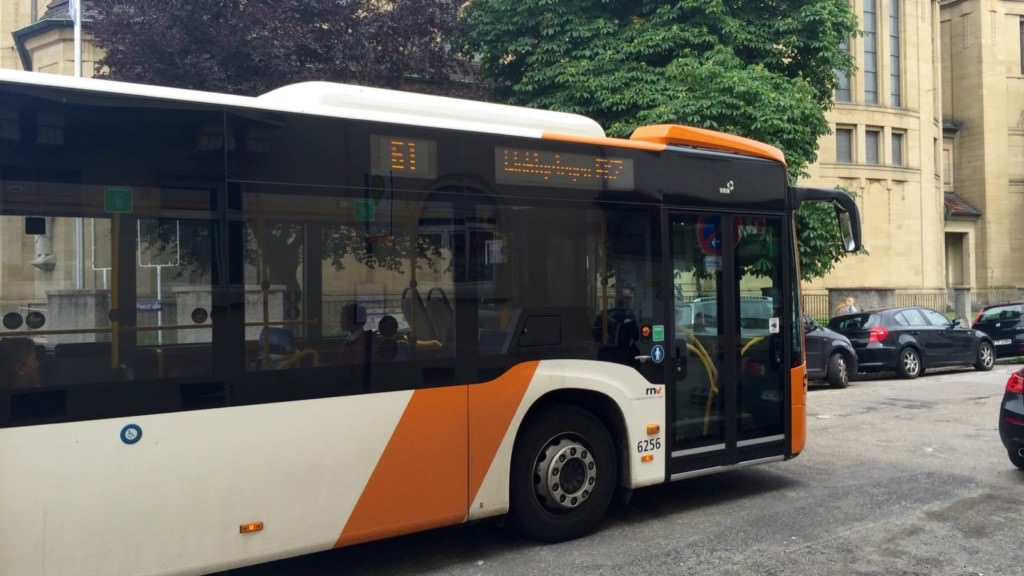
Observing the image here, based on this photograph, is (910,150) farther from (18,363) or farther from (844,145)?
(18,363)

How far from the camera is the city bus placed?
402 centimetres

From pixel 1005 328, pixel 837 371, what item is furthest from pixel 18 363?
pixel 1005 328

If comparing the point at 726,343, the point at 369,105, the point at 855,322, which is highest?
the point at 369,105

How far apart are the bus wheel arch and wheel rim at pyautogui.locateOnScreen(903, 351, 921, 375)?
13183 millimetres

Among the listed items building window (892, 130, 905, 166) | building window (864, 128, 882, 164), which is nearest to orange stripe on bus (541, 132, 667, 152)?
building window (864, 128, 882, 164)

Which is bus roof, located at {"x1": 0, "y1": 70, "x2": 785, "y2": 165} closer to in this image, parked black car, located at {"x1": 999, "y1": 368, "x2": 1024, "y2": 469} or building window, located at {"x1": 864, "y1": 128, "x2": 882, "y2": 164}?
parked black car, located at {"x1": 999, "y1": 368, "x2": 1024, "y2": 469}

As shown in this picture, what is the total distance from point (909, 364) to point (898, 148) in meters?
28.3

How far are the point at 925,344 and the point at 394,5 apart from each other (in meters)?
13.2

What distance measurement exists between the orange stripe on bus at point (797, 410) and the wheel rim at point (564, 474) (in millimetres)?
2194

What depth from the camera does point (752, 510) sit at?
6504 millimetres

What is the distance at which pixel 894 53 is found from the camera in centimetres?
4072

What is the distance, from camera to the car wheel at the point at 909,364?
55.2ft

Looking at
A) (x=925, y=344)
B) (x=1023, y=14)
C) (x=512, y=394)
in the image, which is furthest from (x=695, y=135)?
(x=1023, y=14)

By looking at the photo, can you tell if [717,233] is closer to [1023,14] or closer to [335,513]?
[335,513]
